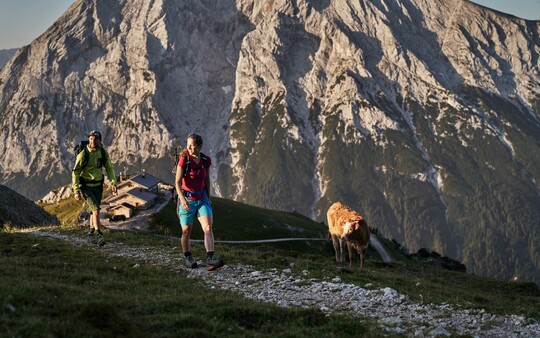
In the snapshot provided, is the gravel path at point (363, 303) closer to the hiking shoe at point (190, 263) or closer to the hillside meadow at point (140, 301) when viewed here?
the hiking shoe at point (190, 263)

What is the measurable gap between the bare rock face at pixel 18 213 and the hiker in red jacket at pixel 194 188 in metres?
30.5

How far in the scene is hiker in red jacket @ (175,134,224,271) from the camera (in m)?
19.8

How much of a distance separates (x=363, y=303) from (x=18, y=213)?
43268mm

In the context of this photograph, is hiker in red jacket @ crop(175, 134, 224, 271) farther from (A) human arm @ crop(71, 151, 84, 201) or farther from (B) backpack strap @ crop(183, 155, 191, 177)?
(A) human arm @ crop(71, 151, 84, 201)

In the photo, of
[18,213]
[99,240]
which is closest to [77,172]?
[99,240]

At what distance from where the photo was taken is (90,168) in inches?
1016

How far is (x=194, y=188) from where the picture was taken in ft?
65.6

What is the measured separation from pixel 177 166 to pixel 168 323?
9330 mm

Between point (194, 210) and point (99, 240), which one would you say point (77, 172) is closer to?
point (99, 240)

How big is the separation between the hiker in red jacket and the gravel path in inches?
64.4

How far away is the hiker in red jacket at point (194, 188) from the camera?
64.9ft

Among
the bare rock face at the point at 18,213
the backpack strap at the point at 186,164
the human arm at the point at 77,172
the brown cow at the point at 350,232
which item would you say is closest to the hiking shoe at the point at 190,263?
the backpack strap at the point at 186,164

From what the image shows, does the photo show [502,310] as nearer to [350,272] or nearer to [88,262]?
[350,272]

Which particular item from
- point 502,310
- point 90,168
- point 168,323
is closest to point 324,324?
point 168,323
